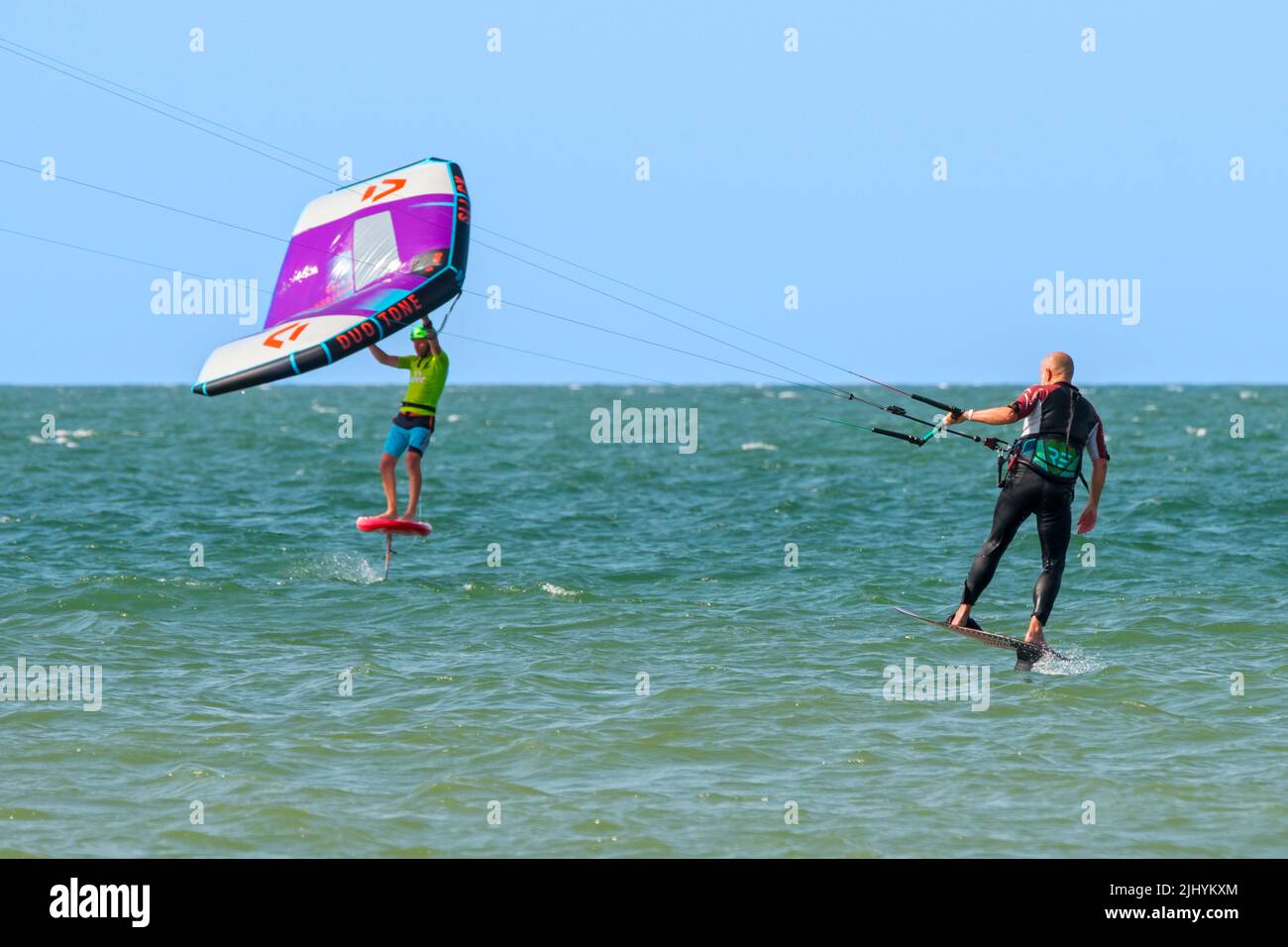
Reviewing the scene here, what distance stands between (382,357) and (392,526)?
1.49 meters

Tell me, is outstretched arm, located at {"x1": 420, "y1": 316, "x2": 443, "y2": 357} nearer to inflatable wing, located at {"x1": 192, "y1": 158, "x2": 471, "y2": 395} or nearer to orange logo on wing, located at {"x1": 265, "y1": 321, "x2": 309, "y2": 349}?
inflatable wing, located at {"x1": 192, "y1": 158, "x2": 471, "y2": 395}

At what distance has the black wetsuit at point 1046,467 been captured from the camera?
11.8 m

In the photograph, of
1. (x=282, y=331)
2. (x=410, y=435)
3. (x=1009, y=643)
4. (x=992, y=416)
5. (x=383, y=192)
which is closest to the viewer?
(x=992, y=416)

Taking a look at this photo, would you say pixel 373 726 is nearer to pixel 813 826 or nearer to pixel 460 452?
pixel 813 826

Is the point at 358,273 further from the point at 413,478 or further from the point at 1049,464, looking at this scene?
the point at 1049,464

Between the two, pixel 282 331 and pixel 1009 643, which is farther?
pixel 1009 643

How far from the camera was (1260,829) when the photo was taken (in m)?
Result: 9.58

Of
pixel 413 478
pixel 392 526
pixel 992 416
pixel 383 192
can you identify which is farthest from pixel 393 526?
pixel 992 416

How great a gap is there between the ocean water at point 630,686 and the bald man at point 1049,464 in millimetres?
1502

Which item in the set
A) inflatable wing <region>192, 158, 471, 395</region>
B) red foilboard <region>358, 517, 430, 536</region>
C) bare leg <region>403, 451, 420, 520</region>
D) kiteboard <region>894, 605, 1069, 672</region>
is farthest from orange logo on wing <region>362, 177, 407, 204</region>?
kiteboard <region>894, 605, 1069, 672</region>

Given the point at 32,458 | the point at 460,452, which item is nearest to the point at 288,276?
the point at 32,458

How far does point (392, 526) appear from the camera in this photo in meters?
13.1

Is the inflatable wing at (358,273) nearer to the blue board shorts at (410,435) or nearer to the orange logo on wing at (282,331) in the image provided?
the orange logo on wing at (282,331)

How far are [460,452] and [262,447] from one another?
718 centimetres
